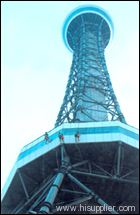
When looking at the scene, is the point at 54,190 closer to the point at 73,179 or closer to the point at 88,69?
the point at 73,179

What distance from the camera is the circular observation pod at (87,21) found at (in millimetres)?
72750

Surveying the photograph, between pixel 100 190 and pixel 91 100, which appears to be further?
pixel 91 100

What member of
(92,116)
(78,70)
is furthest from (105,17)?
(92,116)

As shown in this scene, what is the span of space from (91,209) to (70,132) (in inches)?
418

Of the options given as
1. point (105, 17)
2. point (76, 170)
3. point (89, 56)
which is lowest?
point (76, 170)

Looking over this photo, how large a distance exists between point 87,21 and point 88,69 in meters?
20.3

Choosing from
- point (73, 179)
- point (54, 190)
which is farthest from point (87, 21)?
point (54, 190)

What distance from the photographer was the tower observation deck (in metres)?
49.1

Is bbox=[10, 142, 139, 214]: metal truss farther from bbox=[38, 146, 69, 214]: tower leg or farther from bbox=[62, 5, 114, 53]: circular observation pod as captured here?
bbox=[62, 5, 114, 53]: circular observation pod

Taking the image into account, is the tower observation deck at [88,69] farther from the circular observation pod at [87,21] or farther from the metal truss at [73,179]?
the metal truss at [73,179]

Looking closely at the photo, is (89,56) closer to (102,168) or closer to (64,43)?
(64,43)

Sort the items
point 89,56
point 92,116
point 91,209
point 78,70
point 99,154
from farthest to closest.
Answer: point 89,56
point 78,70
point 92,116
point 91,209
point 99,154

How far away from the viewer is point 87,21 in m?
74.9

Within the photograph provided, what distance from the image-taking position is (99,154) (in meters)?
34.1
